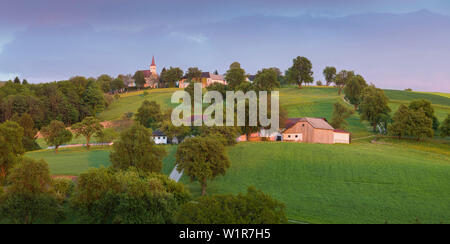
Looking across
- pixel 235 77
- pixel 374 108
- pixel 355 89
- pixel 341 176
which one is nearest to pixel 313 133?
pixel 374 108

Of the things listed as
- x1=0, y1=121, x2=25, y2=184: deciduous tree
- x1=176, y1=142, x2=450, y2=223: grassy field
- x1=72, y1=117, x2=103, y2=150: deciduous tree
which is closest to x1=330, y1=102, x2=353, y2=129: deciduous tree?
x1=176, y1=142, x2=450, y2=223: grassy field

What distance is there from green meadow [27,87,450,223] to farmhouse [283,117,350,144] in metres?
3.84

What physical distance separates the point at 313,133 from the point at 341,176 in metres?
26.4

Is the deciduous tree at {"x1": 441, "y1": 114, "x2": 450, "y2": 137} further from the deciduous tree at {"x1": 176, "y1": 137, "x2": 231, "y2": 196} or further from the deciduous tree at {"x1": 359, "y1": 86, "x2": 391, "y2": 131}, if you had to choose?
the deciduous tree at {"x1": 176, "y1": 137, "x2": 231, "y2": 196}

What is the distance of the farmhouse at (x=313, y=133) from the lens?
6956 centimetres

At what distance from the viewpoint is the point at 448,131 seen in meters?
64.6

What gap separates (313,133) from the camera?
6969 centimetres

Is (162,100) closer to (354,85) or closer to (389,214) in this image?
(354,85)

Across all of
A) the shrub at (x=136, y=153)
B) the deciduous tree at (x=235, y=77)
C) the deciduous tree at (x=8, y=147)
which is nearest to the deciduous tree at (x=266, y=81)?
the deciduous tree at (x=235, y=77)

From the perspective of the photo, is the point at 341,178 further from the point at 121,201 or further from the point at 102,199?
the point at 102,199

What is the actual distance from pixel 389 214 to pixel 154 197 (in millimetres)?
21087

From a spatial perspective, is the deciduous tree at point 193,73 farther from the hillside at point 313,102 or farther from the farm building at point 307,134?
the farm building at point 307,134

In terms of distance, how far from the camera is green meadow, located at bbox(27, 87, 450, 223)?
110ft

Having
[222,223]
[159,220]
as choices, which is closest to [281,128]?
[159,220]
